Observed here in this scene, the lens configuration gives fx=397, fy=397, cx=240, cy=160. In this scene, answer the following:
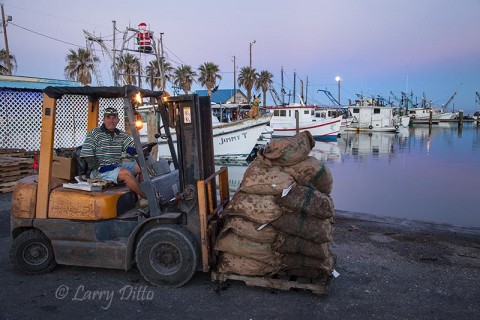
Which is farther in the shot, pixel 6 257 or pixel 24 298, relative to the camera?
pixel 6 257

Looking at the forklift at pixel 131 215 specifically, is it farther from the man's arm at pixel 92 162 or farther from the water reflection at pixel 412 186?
the water reflection at pixel 412 186

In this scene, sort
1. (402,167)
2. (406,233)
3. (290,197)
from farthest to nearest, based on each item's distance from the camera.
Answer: (402,167), (406,233), (290,197)

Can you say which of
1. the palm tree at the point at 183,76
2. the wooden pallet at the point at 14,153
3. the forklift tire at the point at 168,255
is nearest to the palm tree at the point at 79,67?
the palm tree at the point at 183,76

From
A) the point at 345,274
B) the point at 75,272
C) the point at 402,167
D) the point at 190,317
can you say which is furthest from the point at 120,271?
the point at 402,167

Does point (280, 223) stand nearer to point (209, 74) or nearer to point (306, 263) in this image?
point (306, 263)

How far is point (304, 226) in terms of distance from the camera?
4.58 metres

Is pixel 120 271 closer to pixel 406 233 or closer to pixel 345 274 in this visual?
pixel 345 274

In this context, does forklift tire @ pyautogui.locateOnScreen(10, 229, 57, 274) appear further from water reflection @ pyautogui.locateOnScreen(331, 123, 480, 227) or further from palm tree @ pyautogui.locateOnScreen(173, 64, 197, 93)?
palm tree @ pyautogui.locateOnScreen(173, 64, 197, 93)

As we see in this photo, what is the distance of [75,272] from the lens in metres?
5.36

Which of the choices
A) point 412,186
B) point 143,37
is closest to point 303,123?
point 143,37

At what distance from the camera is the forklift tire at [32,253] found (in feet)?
17.1

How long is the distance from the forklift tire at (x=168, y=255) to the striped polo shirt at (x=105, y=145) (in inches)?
50.4

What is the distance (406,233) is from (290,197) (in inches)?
170

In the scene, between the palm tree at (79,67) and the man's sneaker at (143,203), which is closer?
the man's sneaker at (143,203)
